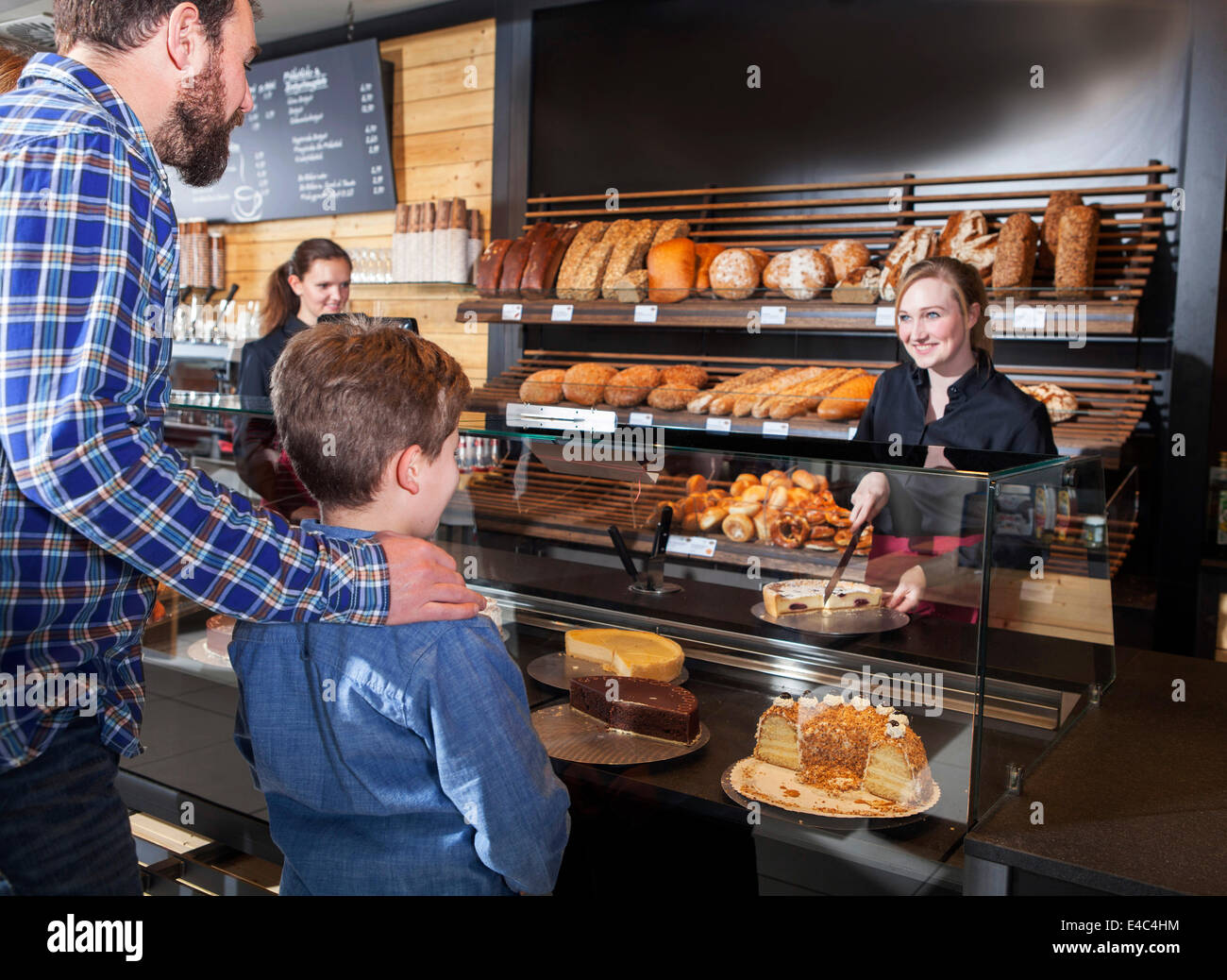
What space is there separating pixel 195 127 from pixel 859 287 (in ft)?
8.04

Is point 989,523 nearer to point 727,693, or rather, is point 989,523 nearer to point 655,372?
point 727,693

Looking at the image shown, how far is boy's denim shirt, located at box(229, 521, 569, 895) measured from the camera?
3.69ft

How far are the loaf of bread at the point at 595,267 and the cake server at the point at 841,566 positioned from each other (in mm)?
2370

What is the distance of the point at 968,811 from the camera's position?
1214 mm

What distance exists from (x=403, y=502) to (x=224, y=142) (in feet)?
1.55

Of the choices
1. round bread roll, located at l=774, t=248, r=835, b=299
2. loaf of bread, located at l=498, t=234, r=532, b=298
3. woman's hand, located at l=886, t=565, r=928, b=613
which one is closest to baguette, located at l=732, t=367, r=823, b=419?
round bread roll, located at l=774, t=248, r=835, b=299

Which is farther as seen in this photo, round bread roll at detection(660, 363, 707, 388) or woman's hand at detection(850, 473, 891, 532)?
round bread roll at detection(660, 363, 707, 388)

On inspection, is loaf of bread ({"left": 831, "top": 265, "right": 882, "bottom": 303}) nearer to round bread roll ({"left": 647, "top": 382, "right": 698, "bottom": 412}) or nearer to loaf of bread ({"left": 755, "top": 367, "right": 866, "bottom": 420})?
loaf of bread ({"left": 755, "top": 367, "right": 866, "bottom": 420})

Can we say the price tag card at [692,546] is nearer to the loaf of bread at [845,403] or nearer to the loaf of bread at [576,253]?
the loaf of bread at [845,403]

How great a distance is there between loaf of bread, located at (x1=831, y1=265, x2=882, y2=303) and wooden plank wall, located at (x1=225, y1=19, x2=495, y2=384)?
203 centimetres

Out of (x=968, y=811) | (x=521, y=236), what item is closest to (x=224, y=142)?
(x=968, y=811)

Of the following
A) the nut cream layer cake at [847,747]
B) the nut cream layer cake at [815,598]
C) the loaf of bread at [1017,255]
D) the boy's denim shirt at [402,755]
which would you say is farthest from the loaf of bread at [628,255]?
the boy's denim shirt at [402,755]

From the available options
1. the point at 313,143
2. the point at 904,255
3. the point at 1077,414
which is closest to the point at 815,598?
the point at 1077,414

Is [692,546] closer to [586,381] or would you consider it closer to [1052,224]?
[1052,224]
